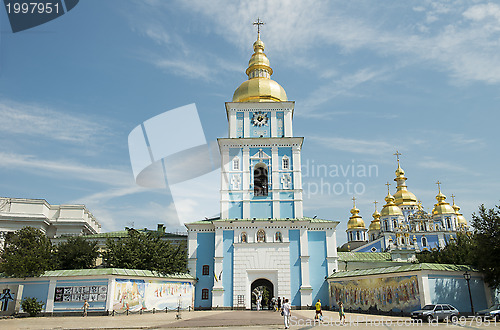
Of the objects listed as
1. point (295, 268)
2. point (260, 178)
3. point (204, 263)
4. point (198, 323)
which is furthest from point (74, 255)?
point (295, 268)

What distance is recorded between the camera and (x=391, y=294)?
85.3ft

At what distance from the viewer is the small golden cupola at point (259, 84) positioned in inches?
1507

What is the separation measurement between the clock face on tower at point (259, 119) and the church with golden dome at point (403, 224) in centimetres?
3490

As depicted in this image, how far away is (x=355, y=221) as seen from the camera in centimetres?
7531

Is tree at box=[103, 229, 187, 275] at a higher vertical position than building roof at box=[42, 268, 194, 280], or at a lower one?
higher

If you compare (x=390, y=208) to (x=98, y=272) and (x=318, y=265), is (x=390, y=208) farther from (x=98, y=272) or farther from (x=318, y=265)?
(x=98, y=272)

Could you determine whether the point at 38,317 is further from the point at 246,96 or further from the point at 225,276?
the point at 246,96

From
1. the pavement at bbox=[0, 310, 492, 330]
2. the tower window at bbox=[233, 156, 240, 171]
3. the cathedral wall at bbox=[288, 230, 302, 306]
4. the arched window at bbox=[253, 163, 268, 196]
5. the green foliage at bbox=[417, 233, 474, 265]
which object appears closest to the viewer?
the pavement at bbox=[0, 310, 492, 330]

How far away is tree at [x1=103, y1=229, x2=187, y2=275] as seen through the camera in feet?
99.1

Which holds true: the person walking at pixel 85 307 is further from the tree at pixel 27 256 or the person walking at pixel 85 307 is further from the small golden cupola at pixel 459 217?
the small golden cupola at pixel 459 217

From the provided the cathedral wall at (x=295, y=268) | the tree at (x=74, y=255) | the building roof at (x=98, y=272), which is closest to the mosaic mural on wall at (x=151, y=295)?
the building roof at (x=98, y=272)

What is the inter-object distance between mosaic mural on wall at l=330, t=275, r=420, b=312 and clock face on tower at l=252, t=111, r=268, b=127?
1543cm

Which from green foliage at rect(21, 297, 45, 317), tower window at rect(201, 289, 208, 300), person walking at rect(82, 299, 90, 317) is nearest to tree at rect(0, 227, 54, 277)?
green foliage at rect(21, 297, 45, 317)

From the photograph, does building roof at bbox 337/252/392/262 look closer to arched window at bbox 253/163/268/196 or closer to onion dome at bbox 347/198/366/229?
arched window at bbox 253/163/268/196
